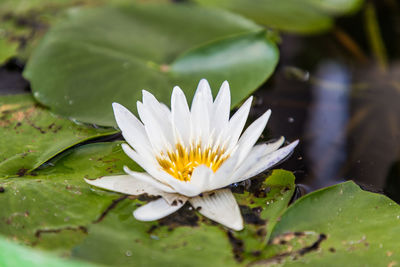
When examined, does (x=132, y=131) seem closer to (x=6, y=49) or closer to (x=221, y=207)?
(x=221, y=207)

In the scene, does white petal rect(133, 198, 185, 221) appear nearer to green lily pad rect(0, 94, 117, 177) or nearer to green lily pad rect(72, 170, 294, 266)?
green lily pad rect(72, 170, 294, 266)

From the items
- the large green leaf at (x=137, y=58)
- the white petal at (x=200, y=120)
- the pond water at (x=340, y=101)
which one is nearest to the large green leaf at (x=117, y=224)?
the white petal at (x=200, y=120)

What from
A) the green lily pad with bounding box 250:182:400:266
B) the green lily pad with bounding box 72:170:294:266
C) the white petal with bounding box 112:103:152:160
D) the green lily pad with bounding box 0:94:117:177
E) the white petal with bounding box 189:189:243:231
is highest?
the white petal with bounding box 112:103:152:160

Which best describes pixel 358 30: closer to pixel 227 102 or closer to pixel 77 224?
pixel 227 102

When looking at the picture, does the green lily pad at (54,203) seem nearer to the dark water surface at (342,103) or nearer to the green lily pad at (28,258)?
the green lily pad at (28,258)

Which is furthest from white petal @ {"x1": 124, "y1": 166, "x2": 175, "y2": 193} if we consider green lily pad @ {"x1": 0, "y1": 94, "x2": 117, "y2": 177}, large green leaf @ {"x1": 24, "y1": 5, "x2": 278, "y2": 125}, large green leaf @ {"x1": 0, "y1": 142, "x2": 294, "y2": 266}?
large green leaf @ {"x1": 24, "y1": 5, "x2": 278, "y2": 125}

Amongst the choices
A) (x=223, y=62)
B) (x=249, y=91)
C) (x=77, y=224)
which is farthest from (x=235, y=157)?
(x=223, y=62)
